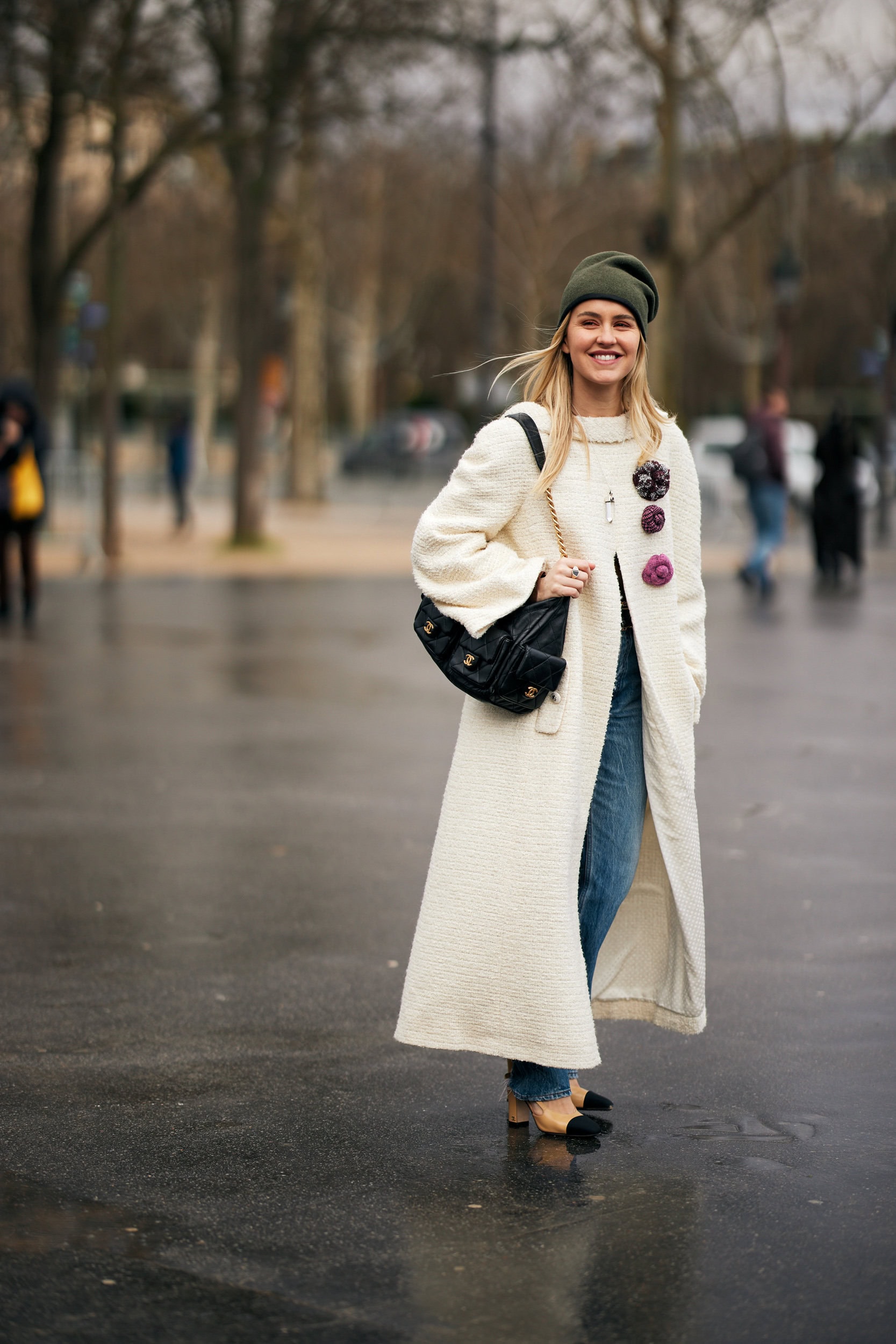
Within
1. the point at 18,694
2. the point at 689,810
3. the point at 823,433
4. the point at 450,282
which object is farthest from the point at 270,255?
the point at 689,810

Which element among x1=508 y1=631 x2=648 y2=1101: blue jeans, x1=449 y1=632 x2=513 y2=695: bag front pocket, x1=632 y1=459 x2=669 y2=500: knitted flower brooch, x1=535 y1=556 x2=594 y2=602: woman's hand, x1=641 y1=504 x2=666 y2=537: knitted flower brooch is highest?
x1=632 y1=459 x2=669 y2=500: knitted flower brooch

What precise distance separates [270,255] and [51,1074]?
5423 cm

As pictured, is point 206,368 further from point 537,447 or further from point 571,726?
point 571,726

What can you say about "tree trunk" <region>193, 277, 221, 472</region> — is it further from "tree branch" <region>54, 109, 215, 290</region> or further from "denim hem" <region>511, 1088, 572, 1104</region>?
"denim hem" <region>511, 1088, 572, 1104</region>

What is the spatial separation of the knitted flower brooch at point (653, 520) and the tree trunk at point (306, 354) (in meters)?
36.7

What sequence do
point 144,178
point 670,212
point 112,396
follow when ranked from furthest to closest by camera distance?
point 670,212, point 144,178, point 112,396

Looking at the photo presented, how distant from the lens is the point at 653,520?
4.46m

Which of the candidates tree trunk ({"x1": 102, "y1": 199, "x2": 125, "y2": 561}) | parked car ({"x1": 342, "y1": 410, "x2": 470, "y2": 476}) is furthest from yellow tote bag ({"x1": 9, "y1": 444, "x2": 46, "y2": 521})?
parked car ({"x1": 342, "y1": 410, "x2": 470, "y2": 476})

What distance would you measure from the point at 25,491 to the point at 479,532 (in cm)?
1252

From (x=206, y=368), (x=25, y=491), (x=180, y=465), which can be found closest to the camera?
(x=25, y=491)

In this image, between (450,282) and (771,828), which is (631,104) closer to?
(771,828)

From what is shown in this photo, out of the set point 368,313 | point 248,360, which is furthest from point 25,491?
point 368,313

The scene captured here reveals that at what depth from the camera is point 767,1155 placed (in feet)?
14.3

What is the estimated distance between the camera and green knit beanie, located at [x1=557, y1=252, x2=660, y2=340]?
4.42 m
